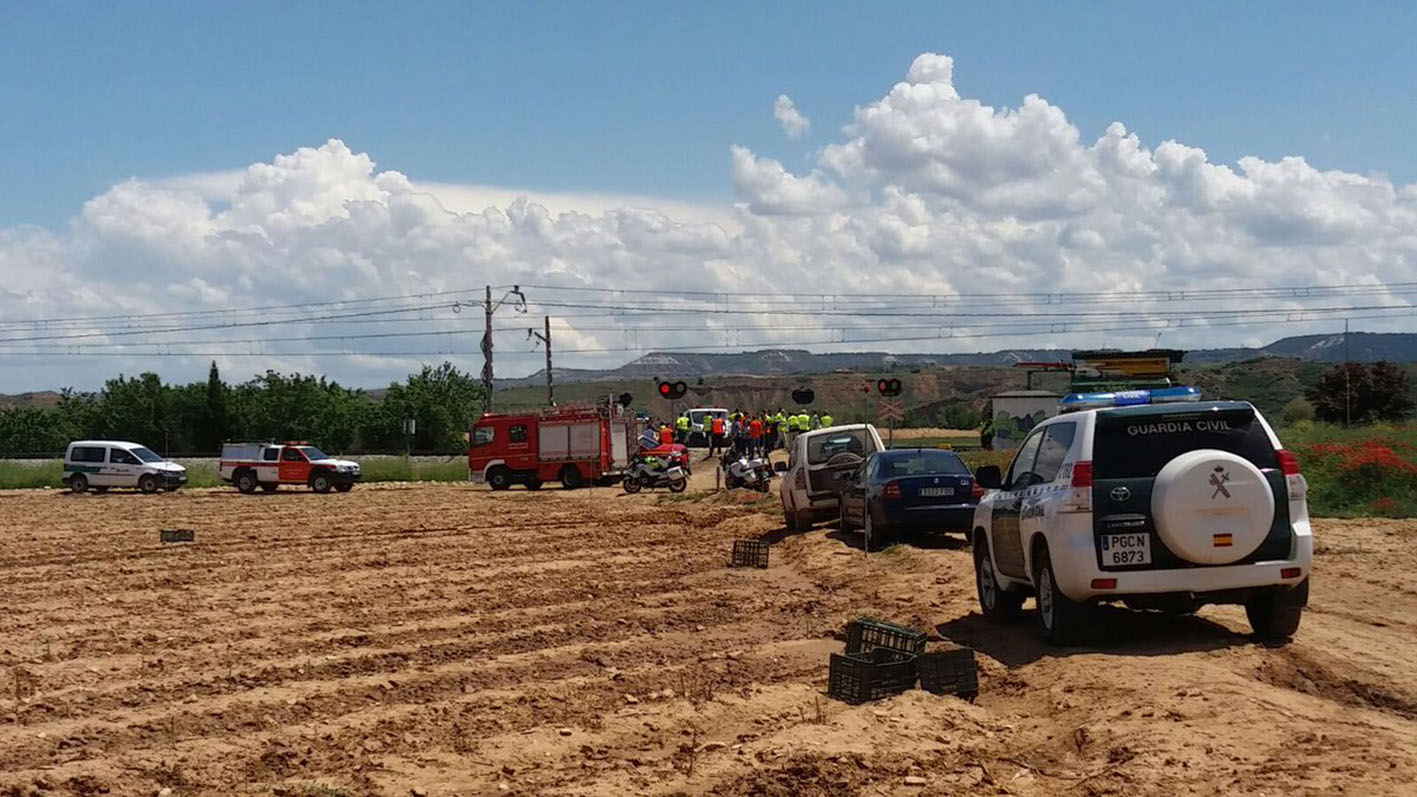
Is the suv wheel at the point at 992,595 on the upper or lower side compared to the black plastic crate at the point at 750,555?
upper

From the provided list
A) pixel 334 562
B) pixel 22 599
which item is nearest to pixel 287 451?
pixel 334 562

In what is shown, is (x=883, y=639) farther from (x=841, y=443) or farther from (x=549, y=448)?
(x=549, y=448)

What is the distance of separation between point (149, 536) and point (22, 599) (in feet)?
35.9

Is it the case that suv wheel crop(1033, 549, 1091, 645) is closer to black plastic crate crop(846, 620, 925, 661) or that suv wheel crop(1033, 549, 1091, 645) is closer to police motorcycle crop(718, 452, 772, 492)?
black plastic crate crop(846, 620, 925, 661)

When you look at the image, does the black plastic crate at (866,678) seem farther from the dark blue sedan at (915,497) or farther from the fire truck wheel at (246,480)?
the fire truck wheel at (246,480)

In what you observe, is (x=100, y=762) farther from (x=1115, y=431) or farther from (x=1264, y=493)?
(x=1264, y=493)

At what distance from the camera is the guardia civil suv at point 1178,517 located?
10703mm

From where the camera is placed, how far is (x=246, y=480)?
4928 cm

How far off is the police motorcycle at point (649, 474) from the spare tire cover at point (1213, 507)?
106 feet

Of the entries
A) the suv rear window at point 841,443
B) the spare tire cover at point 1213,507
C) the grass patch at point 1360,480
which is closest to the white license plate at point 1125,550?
the spare tire cover at point 1213,507

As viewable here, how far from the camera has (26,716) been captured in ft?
32.8

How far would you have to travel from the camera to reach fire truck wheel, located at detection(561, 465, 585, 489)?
48.3 meters

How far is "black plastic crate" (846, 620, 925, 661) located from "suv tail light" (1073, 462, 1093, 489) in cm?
159

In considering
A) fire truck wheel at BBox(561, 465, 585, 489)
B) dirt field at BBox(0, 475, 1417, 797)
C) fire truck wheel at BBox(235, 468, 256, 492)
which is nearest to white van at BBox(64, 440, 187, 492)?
fire truck wheel at BBox(235, 468, 256, 492)
